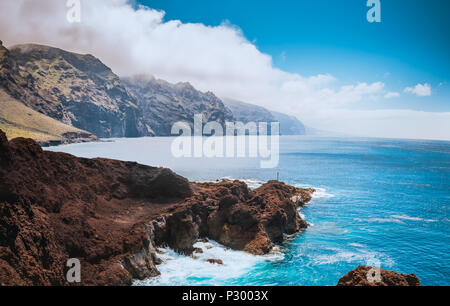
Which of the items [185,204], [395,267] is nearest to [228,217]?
[185,204]

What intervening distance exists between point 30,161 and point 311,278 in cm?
2374

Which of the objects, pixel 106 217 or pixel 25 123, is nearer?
pixel 106 217

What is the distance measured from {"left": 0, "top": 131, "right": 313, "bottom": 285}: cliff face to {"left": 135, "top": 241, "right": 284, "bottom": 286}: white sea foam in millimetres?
827

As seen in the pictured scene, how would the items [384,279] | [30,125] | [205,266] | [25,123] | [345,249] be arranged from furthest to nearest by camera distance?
[30,125] < [25,123] < [345,249] < [205,266] < [384,279]

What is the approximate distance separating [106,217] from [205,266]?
31.5 feet

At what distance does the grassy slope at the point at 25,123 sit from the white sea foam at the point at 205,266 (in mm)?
138286

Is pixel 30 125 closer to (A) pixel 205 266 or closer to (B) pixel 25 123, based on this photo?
(B) pixel 25 123

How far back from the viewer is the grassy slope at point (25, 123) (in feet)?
438

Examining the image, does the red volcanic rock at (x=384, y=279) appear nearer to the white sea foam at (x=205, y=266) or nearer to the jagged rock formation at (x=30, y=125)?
the white sea foam at (x=205, y=266)

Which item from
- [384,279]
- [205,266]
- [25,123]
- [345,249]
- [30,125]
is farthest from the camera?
[30,125]

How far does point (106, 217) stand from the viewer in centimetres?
2211

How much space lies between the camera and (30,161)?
62.7ft

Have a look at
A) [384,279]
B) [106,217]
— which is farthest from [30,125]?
[384,279]

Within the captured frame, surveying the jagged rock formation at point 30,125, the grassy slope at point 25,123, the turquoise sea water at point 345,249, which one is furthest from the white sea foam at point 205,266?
the grassy slope at point 25,123
